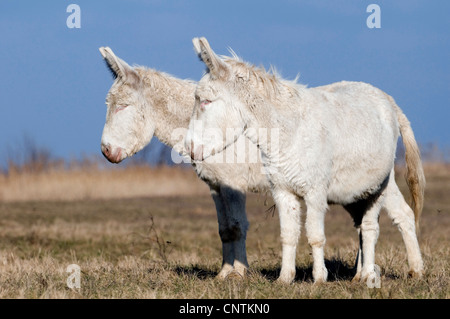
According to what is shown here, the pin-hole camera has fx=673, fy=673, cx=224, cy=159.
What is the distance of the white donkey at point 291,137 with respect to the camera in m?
5.93

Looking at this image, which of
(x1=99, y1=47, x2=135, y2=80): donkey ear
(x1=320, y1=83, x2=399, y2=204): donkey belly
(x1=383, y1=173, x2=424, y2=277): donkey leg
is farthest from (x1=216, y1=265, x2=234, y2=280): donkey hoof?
(x1=99, y1=47, x2=135, y2=80): donkey ear

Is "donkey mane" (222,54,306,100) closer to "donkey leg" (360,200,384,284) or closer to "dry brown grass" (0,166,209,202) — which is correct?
"donkey leg" (360,200,384,284)

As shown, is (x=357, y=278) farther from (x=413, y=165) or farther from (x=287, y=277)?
(x=413, y=165)

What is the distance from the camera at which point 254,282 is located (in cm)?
633

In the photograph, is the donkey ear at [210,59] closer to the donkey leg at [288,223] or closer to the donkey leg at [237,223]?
the donkey leg at [288,223]

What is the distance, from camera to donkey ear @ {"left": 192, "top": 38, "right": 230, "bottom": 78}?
5.81 metres

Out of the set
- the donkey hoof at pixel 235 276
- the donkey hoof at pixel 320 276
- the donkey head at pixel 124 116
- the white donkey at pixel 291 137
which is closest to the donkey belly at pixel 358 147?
the white donkey at pixel 291 137

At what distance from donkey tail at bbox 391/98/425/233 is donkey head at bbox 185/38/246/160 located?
9.26 ft

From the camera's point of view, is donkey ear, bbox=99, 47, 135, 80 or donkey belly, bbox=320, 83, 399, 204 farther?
donkey ear, bbox=99, 47, 135, 80

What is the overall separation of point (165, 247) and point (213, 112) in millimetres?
4103

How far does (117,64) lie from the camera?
24.4ft

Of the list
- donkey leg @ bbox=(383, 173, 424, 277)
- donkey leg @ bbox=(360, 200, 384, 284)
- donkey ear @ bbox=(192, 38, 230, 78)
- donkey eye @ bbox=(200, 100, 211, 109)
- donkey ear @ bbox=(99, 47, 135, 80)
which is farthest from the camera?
donkey leg @ bbox=(383, 173, 424, 277)

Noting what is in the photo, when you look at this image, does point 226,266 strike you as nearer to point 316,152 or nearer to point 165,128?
point 165,128
